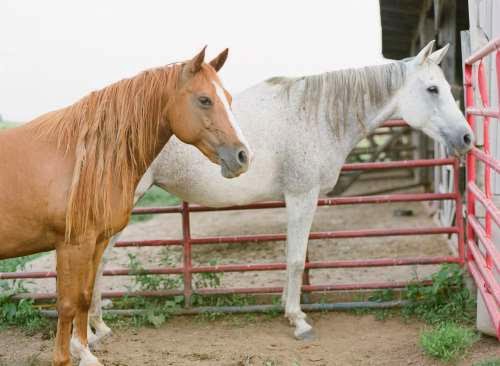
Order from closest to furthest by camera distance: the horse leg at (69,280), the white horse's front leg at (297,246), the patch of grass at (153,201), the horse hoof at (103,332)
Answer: the horse leg at (69,280), the white horse's front leg at (297,246), the horse hoof at (103,332), the patch of grass at (153,201)

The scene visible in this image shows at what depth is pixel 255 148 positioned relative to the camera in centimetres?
376

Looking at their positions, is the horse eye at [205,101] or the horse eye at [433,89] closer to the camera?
the horse eye at [205,101]

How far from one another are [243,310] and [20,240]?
1995mm

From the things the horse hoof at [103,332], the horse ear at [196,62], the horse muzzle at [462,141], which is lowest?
the horse hoof at [103,332]

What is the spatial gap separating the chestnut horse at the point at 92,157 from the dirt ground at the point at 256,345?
30.6 inches

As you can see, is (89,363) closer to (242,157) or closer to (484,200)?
(242,157)

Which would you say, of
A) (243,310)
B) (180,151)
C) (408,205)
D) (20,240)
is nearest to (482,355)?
(243,310)

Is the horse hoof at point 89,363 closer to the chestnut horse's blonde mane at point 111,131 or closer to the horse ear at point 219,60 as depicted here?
the chestnut horse's blonde mane at point 111,131

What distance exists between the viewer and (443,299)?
4.18 m

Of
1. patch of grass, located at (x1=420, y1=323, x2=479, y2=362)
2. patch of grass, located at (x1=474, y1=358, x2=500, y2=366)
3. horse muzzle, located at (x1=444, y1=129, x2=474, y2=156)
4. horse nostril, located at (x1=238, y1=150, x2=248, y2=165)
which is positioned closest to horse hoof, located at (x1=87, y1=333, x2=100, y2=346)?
horse nostril, located at (x1=238, y1=150, x2=248, y2=165)

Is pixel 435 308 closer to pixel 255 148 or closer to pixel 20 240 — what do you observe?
pixel 255 148

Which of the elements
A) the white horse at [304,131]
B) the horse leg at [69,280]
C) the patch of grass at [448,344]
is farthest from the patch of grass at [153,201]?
the patch of grass at [448,344]

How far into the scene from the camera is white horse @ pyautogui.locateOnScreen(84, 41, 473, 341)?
376cm

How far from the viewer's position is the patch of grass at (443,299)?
4012mm
